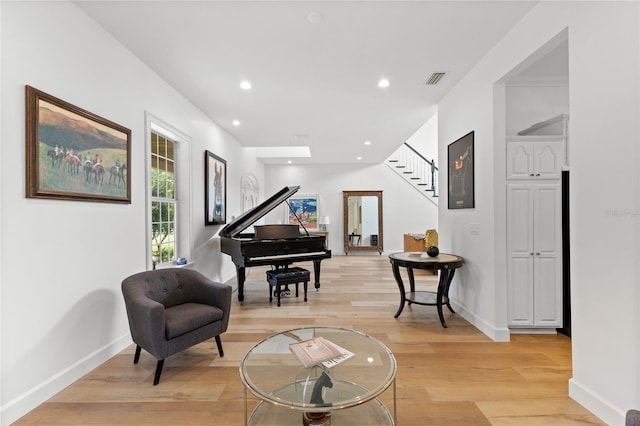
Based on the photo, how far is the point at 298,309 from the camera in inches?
151

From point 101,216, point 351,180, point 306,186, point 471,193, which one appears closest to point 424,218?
→ point 351,180

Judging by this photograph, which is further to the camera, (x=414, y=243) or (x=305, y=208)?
(x=305, y=208)

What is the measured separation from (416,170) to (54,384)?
8.88m

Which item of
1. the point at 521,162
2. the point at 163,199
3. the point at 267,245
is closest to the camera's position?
the point at 521,162

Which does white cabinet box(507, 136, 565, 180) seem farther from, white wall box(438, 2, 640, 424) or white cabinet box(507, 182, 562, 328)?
white wall box(438, 2, 640, 424)

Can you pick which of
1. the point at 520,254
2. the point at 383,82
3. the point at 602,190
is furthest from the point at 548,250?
the point at 383,82

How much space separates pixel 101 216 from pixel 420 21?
321 cm

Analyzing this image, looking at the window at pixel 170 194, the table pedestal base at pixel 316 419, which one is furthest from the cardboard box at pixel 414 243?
the table pedestal base at pixel 316 419

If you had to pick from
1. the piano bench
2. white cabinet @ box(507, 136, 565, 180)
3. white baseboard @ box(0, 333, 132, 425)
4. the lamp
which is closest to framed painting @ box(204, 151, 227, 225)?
the piano bench

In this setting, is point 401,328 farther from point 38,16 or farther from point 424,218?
point 424,218

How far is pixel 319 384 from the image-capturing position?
58.7 inches

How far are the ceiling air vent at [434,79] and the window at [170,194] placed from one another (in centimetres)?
324

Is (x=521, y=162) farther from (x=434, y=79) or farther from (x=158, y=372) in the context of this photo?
(x=158, y=372)

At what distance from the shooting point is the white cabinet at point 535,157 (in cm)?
289
